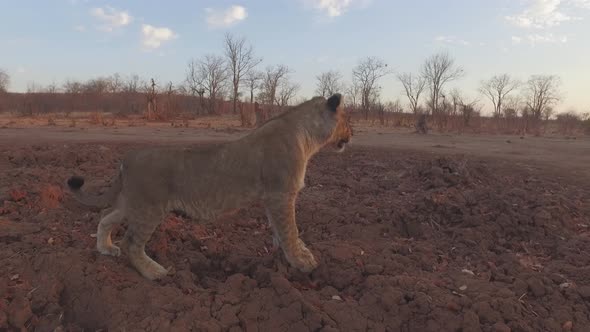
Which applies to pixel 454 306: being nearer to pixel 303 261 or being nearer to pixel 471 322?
pixel 471 322

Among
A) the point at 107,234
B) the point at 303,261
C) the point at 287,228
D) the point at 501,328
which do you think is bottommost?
the point at 501,328

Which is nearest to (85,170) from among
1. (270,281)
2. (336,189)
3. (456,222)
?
(336,189)

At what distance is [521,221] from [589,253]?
1195 mm

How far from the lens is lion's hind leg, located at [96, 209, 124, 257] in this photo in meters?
5.61

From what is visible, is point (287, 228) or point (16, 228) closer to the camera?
point (287, 228)

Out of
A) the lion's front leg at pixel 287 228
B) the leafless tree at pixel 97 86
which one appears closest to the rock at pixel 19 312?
the lion's front leg at pixel 287 228

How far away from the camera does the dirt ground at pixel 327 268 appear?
4648 millimetres

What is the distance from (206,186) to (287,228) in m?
1.09

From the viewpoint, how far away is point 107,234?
5.70 meters

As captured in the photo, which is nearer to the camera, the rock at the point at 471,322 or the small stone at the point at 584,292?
the rock at the point at 471,322

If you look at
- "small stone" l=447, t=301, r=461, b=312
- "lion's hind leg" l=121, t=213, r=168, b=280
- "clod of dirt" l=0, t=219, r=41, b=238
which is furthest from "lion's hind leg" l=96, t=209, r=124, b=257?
"small stone" l=447, t=301, r=461, b=312

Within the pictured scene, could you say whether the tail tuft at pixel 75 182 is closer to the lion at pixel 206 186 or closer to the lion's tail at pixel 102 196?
the lion at pixel 206 186

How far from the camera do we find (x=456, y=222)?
814cm

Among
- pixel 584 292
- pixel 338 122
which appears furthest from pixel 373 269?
pixel 584 292
